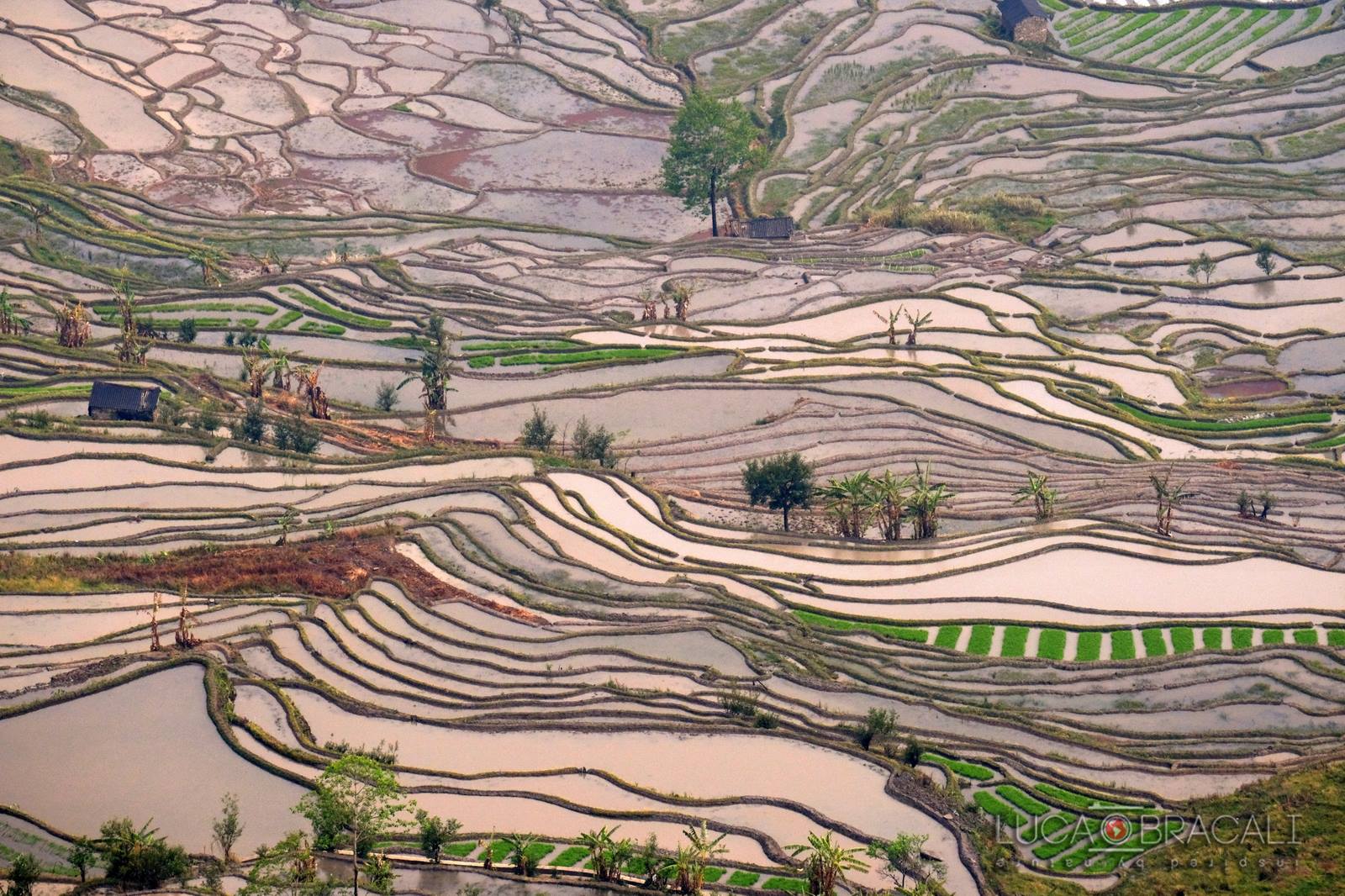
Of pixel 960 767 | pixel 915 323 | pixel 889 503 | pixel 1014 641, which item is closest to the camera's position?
pixel 960 767

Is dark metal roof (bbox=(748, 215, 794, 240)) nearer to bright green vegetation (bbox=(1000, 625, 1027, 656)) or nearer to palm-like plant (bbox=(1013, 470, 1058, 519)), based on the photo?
palm-like plant (bbox=(1013, 470, 1058, 519))

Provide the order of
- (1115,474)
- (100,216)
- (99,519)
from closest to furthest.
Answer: (99,519) < (1115,474) < (100,216)

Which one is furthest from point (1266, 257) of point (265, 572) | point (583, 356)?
point (265, 572)

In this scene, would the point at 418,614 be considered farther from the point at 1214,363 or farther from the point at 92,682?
the point at 1214,363

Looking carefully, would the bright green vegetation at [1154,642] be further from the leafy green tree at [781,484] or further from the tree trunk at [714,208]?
the tree trunk at [714,208]

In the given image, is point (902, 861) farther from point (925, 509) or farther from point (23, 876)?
point (925, 509)

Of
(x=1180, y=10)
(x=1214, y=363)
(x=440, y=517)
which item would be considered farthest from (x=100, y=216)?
(x=1180, y=10)
